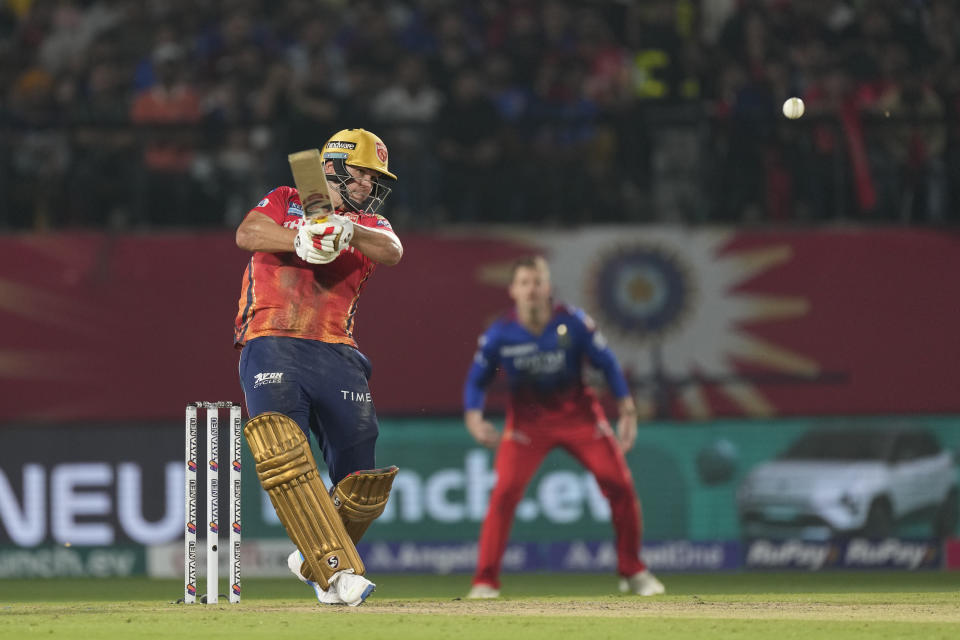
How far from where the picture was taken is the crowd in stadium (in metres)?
13.1

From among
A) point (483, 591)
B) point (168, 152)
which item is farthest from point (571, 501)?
point (168, 152)

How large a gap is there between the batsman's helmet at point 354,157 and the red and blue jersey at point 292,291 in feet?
0.59

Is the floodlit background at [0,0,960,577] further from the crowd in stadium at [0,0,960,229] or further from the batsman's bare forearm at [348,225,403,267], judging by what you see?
the batsman's bare forearm at [348,225,403,267]

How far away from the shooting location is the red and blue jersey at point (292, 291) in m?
7.04

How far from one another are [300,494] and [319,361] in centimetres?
60

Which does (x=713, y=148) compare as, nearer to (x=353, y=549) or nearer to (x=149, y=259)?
(x=149, y=259)

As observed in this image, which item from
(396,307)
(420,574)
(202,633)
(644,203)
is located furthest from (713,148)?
(202,633)

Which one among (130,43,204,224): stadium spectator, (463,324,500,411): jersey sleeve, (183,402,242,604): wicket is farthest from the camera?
(130,43,204,224): stadium spectator

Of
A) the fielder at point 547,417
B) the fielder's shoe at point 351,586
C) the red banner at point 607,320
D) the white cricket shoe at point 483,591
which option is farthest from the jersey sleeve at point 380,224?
the red banner at point 607,320

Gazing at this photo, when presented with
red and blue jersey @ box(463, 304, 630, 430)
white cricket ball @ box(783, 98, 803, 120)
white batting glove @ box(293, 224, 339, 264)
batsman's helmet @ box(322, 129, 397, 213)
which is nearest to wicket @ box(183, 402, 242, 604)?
white batting glove @ box(293, 224, 339, 264)

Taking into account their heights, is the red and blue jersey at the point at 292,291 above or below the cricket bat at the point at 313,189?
below

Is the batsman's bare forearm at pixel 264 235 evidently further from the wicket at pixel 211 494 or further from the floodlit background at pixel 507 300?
the floodlit background at pixel 507 300

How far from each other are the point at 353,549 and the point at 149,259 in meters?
6.81

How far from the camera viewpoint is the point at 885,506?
12656mm
